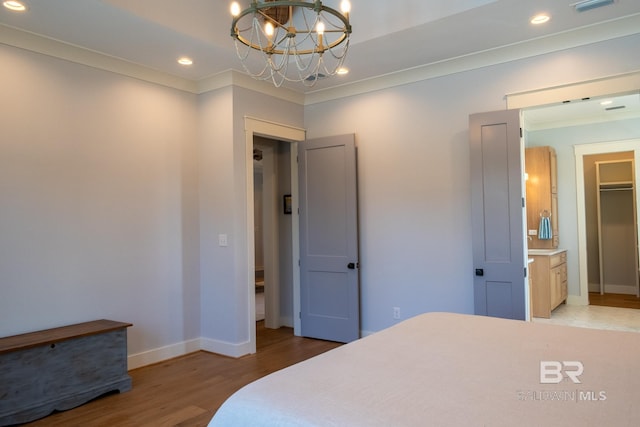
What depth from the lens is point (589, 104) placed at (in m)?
5.39

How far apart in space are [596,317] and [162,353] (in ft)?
17.6

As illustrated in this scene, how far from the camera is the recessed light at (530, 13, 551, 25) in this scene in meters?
3.14

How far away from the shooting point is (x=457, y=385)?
1502 mm

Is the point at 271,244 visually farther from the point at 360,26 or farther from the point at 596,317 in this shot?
the point at 596,317

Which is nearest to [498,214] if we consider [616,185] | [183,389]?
[183,389]

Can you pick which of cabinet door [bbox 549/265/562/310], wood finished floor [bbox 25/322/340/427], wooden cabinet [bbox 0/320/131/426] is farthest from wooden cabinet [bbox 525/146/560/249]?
wooden cabinet [bbox 0/320/131/426]

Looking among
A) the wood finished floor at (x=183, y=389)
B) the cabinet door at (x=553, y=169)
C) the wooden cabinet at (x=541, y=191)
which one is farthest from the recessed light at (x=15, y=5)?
the cabinet door at (x=553, y=169)

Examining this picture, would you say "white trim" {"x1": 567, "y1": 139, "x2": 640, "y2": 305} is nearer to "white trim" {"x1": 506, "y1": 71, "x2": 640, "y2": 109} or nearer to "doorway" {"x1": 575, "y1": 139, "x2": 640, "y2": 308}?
"doorway" {"x1": 575, "y1": 139, "x2": 640, "y2": 308}

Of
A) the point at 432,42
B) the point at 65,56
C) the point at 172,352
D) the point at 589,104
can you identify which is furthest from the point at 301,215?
the point at 589,104

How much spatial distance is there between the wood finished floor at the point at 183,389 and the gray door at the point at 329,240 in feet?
0.98

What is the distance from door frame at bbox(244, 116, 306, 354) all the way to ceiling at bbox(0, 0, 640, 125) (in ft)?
2.48

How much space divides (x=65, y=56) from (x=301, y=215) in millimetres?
2703

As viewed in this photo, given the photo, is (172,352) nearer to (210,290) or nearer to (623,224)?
(210,290)

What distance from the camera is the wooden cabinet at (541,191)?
6.22 metres
